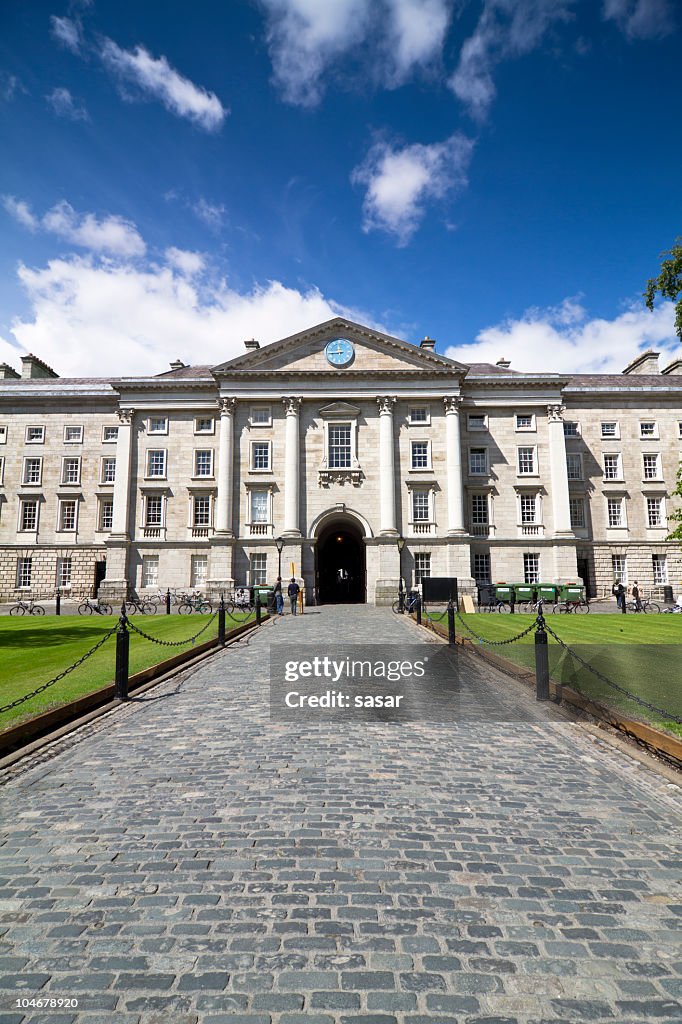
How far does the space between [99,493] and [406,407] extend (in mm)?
23123

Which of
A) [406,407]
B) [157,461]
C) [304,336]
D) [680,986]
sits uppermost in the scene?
[304,336]

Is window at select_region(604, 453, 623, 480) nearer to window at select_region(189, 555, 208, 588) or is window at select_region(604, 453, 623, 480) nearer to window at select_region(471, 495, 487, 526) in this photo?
window at select_region(471, 495, 487, 526)

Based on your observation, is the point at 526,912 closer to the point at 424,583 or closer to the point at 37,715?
the point at 37,715

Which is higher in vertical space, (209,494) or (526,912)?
(209,494)

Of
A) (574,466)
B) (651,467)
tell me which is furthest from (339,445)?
(651,467)

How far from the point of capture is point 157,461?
38.9 meters

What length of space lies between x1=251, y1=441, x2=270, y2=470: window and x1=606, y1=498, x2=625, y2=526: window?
24.5 metres

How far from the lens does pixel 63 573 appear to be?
40.7m

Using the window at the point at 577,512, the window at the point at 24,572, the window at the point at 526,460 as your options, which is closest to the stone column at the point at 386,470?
the window at the point at 526,460

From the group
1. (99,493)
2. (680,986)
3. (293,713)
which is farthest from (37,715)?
(99,493)

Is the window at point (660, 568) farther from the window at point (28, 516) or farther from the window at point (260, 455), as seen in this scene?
the window at point (28, 516)

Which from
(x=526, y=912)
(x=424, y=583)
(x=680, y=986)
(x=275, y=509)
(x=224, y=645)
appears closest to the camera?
(x=680, y=986)

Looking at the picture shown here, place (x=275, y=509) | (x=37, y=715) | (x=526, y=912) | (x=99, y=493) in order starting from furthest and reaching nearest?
(x=99, y=493) < (x=275, y=509) < (x=37, y=715) < (x=526, y=912)

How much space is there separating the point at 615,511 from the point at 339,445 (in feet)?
67.7
